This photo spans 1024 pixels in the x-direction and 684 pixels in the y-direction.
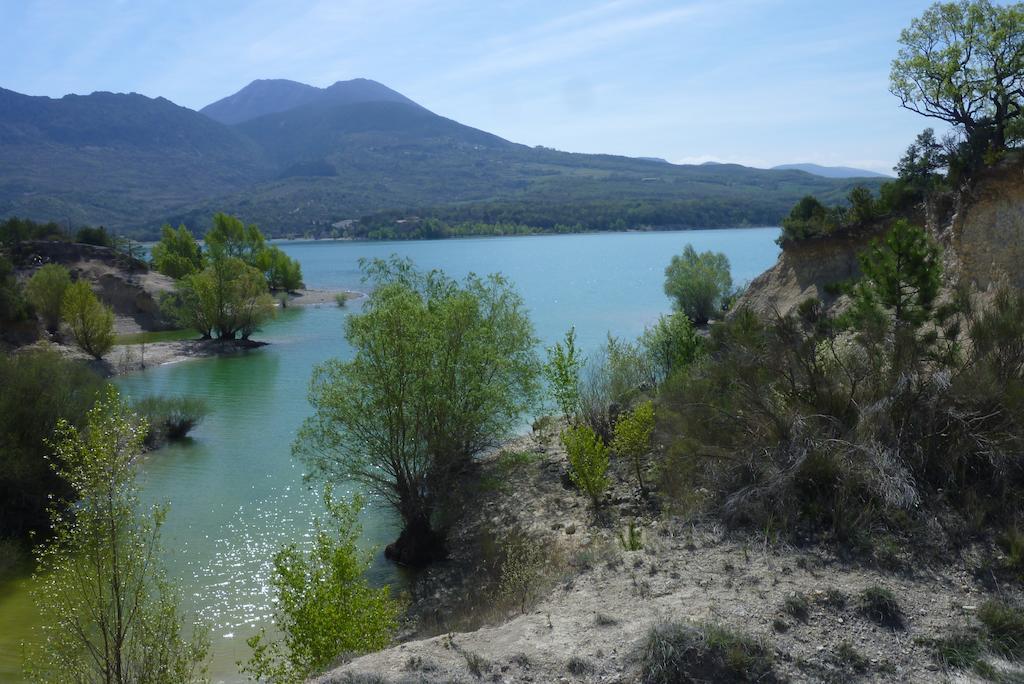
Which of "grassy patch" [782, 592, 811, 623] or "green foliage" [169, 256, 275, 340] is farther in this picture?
"green foliage" [169, 256, 275, 340]

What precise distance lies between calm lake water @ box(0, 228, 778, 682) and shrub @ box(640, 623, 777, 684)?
27.6ft

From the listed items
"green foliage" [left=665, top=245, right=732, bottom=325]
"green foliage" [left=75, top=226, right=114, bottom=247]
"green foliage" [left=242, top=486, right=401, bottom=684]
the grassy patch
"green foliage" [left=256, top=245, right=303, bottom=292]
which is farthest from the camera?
"green foliage" [left=256, top=245, right=303, bottom=292]

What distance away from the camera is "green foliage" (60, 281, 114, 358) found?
43281mm

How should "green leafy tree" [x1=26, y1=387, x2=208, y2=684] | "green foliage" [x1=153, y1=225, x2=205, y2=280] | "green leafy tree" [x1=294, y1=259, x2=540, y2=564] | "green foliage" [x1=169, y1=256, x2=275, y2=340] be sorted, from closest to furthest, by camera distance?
1. "green leafy tree" [x1=26, y1=387, x2=208, y2=684]
2. "green leafy tree" [x1=294, y1=259, x2=540, y2=564]
3. "green foliage" [x1=169, y1=256, x2=275, y2=340]
4. "green foliage" [x1=153, y1=225, x2=205, y2=280]

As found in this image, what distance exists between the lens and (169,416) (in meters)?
29.1

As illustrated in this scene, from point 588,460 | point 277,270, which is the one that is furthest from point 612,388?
point 277,270

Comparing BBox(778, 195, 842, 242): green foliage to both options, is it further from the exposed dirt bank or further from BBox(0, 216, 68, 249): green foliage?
BBox(0, 216, 68, 249): green foliage

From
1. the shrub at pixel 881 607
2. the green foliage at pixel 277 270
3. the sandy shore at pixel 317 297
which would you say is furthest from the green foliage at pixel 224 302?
the shrub at pixel 881 607

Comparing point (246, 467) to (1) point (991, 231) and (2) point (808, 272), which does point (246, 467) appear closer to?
(1) point (991, 231)

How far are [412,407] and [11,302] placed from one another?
35.7 m

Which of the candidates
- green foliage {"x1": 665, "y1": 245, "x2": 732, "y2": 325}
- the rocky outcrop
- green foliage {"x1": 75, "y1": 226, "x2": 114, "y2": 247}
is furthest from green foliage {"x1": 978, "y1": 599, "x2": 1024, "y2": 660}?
green foliage {"x1": 75, "y1": 226, "x2": 114, "y2": 247}

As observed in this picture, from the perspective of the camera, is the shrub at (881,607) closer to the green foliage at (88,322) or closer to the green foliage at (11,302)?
the green foliage at (88,322)

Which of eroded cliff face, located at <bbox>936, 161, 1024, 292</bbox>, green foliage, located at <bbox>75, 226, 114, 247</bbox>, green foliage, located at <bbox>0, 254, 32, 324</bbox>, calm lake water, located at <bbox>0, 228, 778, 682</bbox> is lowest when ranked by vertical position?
calm lake water, located at <bbox>0, 228, 778, 682</bbox>

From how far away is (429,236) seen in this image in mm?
192375
